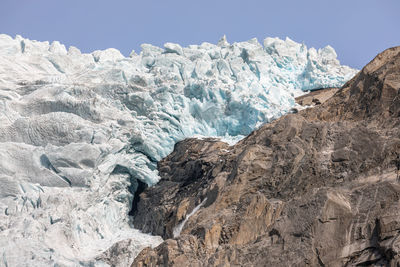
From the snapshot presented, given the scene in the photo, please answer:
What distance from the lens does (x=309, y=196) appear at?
1700 centimetres

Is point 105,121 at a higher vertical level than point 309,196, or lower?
higher

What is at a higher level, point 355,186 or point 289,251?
point 355,186

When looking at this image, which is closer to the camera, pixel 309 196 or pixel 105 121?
pixel 309 196

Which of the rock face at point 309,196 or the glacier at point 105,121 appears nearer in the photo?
the rock face at point 309,196

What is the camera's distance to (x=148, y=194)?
2894cm

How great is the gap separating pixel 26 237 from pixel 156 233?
500 centimetres

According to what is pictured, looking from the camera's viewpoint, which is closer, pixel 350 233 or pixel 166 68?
pixel 350 233

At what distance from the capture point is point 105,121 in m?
31.8

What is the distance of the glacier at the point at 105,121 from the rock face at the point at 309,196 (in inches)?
142

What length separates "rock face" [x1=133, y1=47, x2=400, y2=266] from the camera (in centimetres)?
1570

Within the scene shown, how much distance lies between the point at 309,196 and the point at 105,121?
16.7m

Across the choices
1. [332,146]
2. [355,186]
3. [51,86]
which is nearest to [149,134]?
[51,86]

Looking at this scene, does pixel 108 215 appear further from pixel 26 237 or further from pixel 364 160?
pixel 364 160

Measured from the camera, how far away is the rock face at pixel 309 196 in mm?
15695
